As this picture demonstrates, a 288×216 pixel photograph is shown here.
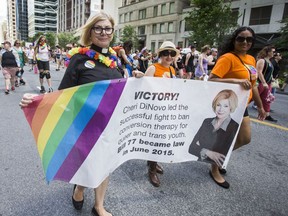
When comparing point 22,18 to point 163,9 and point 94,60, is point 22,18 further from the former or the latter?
point 94,60

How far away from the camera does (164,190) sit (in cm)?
270

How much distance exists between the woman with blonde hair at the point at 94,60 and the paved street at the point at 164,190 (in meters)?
0.41

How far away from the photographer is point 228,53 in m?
2.75

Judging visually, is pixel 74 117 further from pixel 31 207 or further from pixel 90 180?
pixel 31 207

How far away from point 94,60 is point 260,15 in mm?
31613

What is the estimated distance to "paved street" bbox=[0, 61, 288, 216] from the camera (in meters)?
2.32

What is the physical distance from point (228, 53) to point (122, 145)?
5.41 ft

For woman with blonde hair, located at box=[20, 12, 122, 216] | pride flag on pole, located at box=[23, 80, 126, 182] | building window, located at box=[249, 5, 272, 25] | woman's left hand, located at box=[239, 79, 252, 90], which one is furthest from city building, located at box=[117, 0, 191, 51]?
pride flag on pole, located at box=[23, 80, 126, 182]

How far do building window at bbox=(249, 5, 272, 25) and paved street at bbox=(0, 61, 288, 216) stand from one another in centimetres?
2865

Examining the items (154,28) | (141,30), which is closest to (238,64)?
(154,28)

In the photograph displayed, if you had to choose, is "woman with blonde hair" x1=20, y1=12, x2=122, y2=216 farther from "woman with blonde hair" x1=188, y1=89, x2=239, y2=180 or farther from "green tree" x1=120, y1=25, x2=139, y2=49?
"green tree" x1=120, y1=25, x2=139, y2=49

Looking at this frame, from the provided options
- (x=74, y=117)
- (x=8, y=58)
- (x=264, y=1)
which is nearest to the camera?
(x=74, y=117)

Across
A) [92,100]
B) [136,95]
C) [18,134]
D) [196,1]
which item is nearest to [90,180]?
[92,100]

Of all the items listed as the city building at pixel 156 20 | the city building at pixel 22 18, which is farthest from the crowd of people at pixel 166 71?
the city building at pixel 22 18
